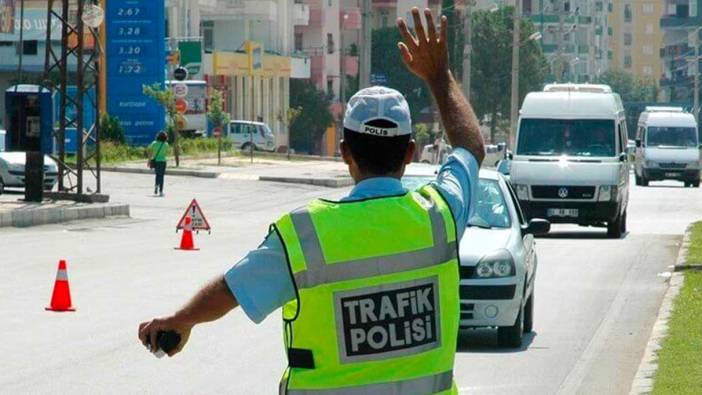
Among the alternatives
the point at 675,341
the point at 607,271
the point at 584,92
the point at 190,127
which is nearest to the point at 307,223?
the point at 675,341

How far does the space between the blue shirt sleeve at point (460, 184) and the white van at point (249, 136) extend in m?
70.7

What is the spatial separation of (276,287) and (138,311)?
12177 mm

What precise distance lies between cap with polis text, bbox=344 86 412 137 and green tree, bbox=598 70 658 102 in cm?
15638

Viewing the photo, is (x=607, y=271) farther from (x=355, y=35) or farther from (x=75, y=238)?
(x=355, y=35)

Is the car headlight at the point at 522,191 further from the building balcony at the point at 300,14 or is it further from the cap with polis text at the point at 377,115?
the building balcony at the point at 300,14

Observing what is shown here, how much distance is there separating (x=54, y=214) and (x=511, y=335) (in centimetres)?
1920

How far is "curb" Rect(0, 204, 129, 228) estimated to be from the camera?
30578 mm

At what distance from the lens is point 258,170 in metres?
56.4

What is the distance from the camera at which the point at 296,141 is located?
322 feet

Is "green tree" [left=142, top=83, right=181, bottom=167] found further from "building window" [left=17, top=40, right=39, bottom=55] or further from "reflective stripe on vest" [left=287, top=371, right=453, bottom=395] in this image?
"reflective stripe on vest" [left=287, top=371, right=453, bottom=395]

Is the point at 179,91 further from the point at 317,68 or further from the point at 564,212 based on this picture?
the point at 317,68

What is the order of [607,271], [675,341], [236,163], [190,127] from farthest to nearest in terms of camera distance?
[190,127] < [236,163] < [607,271] < [675,341]

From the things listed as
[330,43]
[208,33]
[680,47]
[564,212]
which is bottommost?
[564,212]

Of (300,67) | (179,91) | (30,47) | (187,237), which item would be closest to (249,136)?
(30,47)
